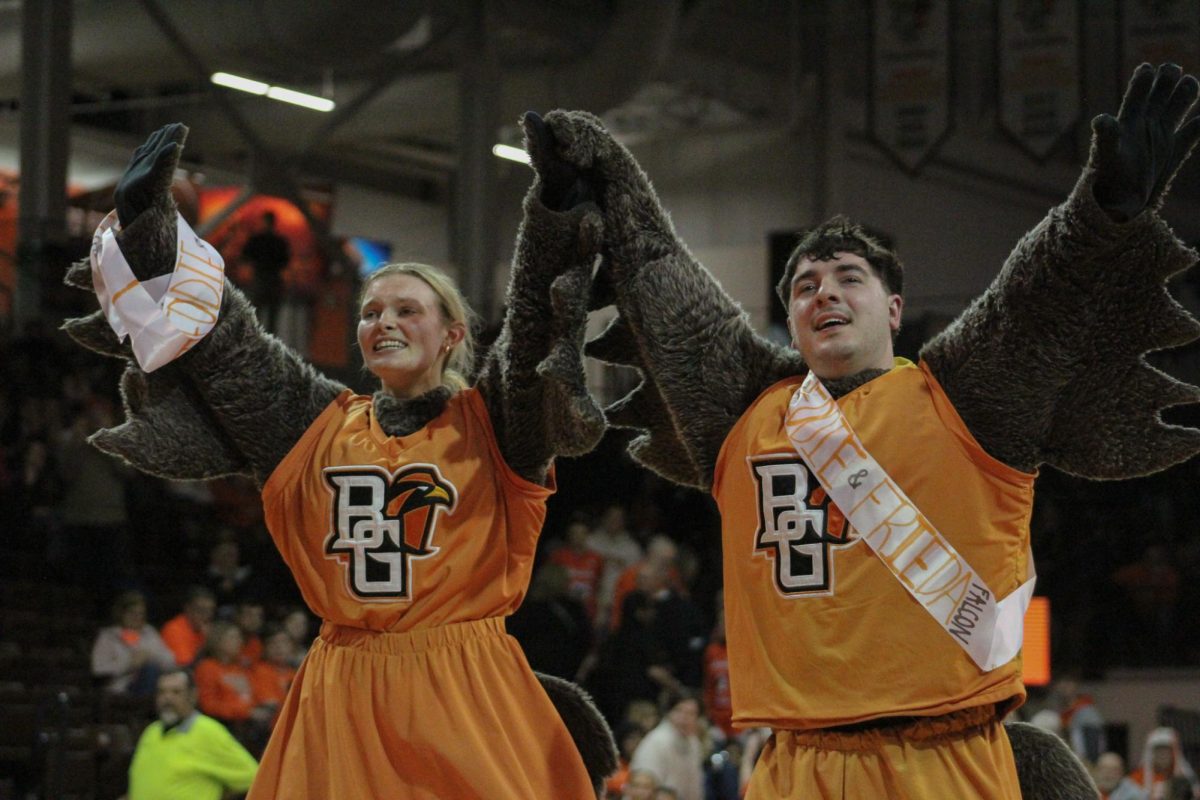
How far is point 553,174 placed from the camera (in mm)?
3834

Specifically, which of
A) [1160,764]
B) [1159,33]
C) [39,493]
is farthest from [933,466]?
[1159,33]

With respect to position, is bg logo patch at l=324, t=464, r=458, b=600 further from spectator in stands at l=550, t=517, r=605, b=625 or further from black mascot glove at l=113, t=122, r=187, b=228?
spectator in stands at l=550, t=517, r=605, b=625

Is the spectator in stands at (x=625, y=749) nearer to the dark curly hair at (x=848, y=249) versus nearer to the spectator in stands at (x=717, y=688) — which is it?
the spectator in stands at (x=717, y=688)

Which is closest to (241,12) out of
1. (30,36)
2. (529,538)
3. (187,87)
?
(30,36)

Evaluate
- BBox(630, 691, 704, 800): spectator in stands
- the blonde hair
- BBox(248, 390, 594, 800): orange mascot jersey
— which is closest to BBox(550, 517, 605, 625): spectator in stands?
BBox(630, 691, 704, 800): spectator in stands

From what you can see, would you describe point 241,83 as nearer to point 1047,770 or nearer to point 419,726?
point 419,726

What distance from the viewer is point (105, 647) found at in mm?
10023

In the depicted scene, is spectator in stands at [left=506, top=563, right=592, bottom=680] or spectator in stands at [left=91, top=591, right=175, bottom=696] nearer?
spectator in stands at [left=91, top=591, right=175, bottom=696]

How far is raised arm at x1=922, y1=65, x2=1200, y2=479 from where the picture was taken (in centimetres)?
328

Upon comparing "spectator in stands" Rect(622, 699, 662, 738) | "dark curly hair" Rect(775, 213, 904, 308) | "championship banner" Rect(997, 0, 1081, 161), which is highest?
"championship banner" Rect(997, 0, 1081, 161)

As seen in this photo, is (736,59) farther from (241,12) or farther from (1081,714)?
(1081,714)

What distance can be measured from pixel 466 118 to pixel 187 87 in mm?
5149

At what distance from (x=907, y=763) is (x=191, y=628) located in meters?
7.42

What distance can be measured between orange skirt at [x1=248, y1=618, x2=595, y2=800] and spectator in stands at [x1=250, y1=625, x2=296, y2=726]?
517cm
